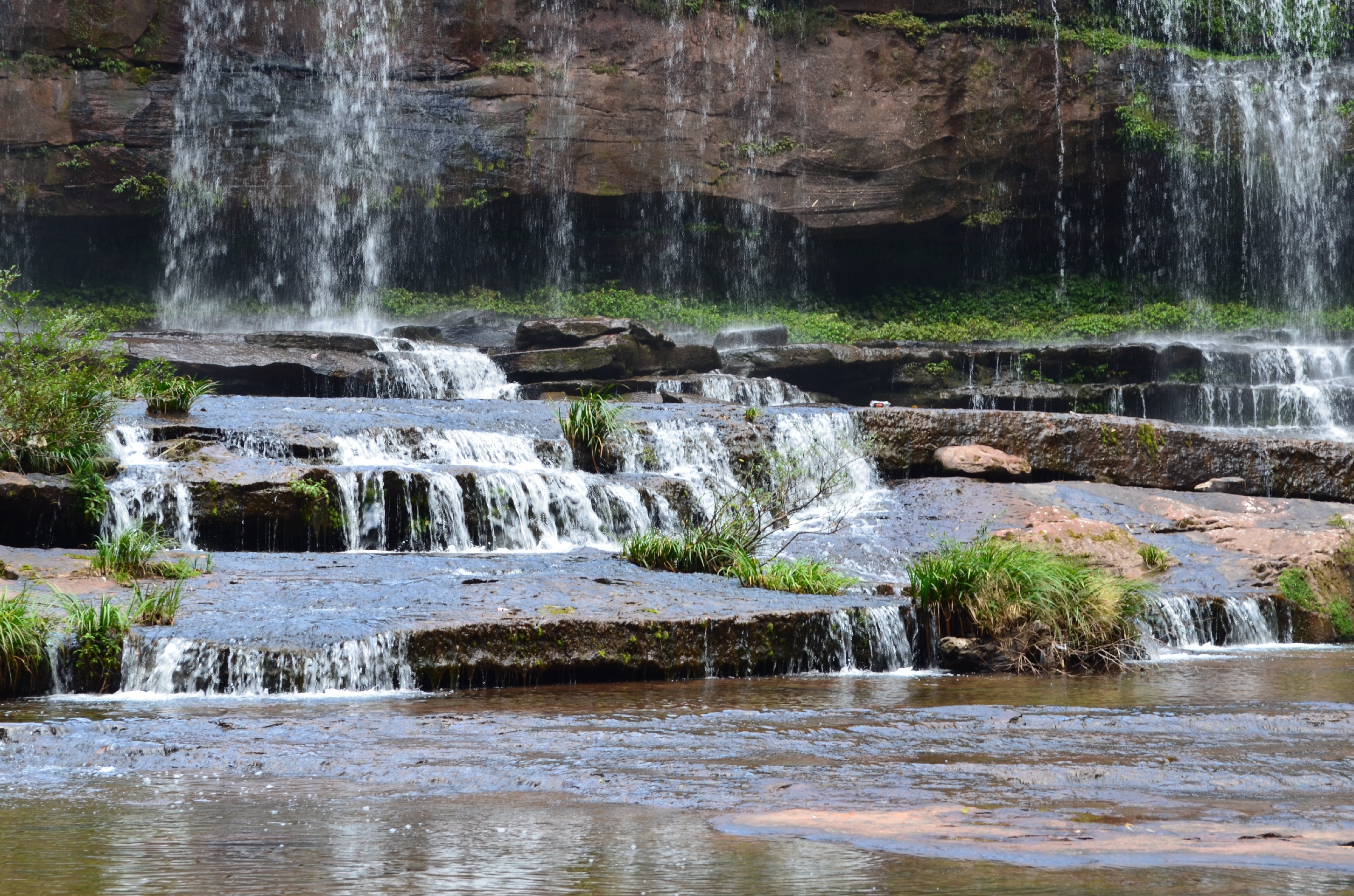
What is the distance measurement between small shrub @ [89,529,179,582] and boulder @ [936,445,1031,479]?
8865 mm

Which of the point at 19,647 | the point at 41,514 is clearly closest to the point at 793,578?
the point at 19,647

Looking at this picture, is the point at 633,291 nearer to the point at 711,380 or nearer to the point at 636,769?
the point at 711,380

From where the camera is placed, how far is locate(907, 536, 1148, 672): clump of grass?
8734 millimetres

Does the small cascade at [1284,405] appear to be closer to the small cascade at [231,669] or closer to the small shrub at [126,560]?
the small shrub at [126,560]

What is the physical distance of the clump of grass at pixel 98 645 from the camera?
723cm

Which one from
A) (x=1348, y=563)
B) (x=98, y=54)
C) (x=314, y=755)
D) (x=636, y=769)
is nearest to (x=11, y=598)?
(x=314, y=755)

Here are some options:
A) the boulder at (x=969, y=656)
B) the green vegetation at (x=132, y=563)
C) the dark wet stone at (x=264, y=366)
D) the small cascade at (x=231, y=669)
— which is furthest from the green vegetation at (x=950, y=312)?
the small cascade at (x=231, y=669)

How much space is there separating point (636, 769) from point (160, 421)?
9624 mm

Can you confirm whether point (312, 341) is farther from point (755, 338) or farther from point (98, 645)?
point (98, 645)

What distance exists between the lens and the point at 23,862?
3.48 m

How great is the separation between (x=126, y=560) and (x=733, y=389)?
1202cm

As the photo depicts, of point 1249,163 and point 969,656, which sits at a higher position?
point 1249,163

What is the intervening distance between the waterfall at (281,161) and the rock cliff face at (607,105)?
0.20ft

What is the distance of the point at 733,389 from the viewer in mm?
19953
